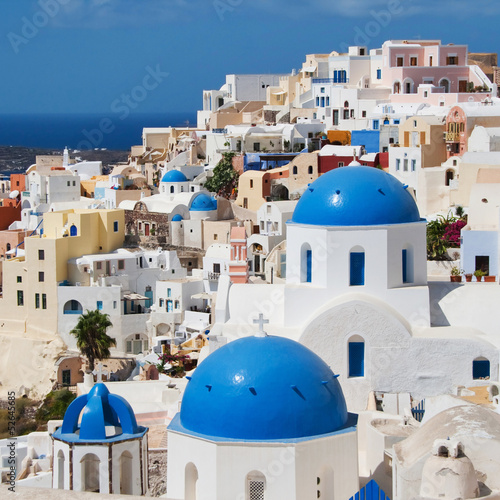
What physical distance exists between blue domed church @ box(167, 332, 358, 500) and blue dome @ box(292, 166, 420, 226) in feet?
20.4

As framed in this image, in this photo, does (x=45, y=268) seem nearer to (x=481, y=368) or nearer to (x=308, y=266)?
(x=308, y=266)

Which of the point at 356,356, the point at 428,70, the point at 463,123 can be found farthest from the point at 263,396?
the point at 428,70

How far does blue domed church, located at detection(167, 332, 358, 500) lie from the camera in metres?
14.6

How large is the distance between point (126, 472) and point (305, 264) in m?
7.89

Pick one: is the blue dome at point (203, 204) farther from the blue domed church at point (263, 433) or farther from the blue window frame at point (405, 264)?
the blue domed church at point (263, 433)

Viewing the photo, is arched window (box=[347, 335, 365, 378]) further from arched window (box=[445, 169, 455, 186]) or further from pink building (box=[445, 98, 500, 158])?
pink building (box=[445, 98, 500, 158])

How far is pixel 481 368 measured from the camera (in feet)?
70.1

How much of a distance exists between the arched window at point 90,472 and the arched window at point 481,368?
903 cm

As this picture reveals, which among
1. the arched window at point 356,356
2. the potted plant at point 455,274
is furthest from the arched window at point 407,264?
the potted plant at point 455,274

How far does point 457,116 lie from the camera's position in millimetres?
41938

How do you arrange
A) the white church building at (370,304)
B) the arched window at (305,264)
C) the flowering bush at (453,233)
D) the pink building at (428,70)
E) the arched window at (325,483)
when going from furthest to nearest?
the pink building at (428,70)
the flowering bush at (453,233)
the arched window at (305,264)
the white church building at (370,304)
the arched window at (325,483)

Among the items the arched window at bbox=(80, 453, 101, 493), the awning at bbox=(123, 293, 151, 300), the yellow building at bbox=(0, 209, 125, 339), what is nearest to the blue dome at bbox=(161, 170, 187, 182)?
the yellow building at bbox=(0, 209, 125, 339)

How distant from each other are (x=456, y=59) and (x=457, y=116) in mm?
15708

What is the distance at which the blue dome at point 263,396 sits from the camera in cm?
1477
